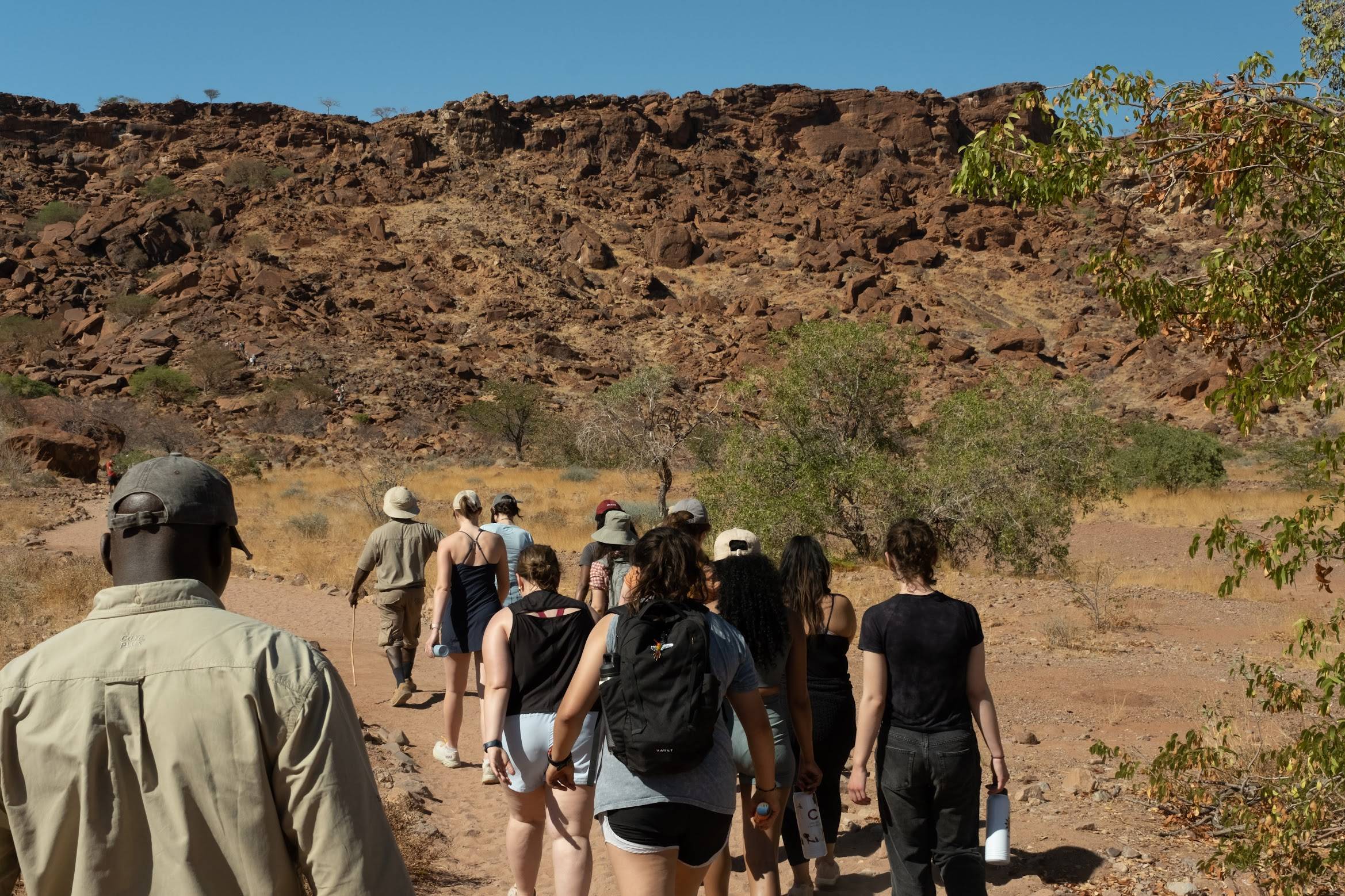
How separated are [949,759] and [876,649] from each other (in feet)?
1.44

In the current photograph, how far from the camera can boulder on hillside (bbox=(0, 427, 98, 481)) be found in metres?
25.7

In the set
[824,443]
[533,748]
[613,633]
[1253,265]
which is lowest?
[533,748]

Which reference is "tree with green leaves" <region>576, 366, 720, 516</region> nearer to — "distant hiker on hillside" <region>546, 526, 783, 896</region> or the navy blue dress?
the navy blue dress

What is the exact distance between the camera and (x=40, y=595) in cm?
1146

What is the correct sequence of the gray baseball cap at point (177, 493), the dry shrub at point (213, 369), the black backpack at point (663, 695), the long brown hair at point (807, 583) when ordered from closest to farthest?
the gray baseball cap at point (177, 493)
the black backpack at point (663, 695)
the long brown hair at point (807, 583)
the dry shrub at point (213, 369)

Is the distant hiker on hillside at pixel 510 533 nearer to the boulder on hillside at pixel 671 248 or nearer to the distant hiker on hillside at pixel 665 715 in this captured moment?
the distant hiker on hillside at pixel 665 715

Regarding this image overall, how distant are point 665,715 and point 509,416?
132 feet

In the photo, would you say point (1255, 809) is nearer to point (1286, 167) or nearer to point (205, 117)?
point (1286, 167)

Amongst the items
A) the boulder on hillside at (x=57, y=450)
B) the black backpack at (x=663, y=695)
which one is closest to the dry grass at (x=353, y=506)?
the boulder on hillside at (x=57, y=450)

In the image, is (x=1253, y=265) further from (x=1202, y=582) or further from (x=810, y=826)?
(x=1202, y=582)

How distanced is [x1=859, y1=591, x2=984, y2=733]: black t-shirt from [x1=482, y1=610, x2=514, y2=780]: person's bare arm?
1.32 metres

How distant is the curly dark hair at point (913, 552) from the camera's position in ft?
12.6

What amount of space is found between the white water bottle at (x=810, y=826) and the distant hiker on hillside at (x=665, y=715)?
919 millimetres

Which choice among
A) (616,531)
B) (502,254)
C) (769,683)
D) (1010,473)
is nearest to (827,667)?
(769,683)
